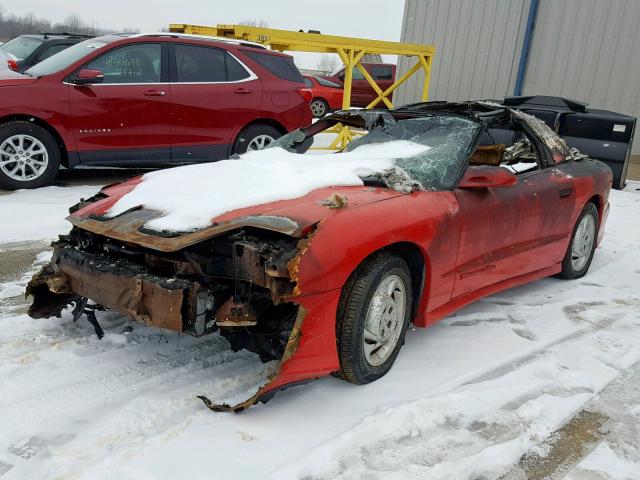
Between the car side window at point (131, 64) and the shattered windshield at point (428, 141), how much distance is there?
3.21m

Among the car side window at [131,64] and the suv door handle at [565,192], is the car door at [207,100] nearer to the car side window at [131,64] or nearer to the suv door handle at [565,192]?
the car side window at [131,64]

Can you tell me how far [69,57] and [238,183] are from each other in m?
4.79


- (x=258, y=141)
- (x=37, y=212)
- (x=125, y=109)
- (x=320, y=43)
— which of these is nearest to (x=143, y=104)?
(x=125, y=109)

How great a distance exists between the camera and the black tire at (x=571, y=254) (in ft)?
16.0

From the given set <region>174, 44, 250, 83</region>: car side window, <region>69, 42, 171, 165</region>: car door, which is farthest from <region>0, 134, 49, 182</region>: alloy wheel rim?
<region>174, 44, 250, 83</region>: car side window

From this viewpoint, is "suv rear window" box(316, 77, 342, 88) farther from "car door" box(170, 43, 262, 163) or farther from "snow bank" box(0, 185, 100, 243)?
"snow bank" box(0, 185, 100, 243)

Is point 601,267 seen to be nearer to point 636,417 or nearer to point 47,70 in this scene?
point 636,417

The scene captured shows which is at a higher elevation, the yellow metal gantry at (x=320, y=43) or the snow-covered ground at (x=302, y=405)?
the yellow metal gantry at (x=320, y=43)

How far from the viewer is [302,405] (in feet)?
9.48

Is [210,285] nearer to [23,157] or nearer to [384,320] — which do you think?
[384,320]

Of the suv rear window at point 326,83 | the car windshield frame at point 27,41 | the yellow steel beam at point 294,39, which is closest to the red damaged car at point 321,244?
the yellow steel beam at point 294,39

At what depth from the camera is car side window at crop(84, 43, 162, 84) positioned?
7.01 meters

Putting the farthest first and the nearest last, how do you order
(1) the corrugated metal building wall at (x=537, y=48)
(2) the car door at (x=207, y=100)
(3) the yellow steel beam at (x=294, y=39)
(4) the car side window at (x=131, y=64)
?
(1) the corrugated metal building wall at (x=537, y=48) < (3) the yellow steel beam at (x=294, y=39) < (2) the car door at (x=207, y=100) < (4) the car side window at (x=131, y=64)

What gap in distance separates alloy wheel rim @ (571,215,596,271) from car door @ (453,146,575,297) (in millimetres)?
305
